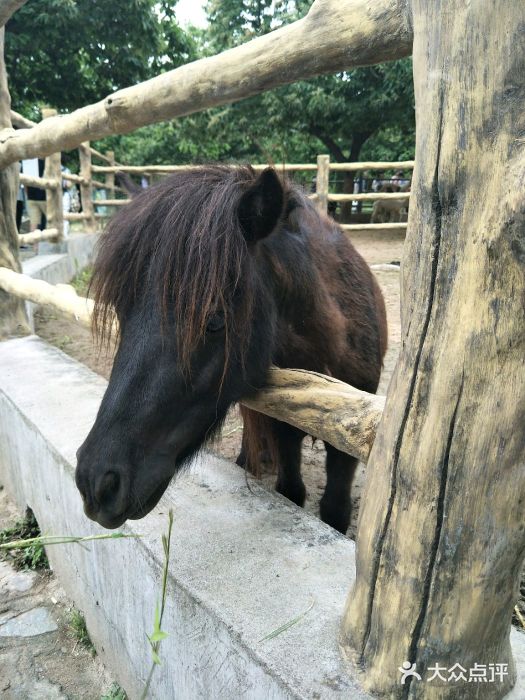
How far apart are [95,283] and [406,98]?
1550 cm

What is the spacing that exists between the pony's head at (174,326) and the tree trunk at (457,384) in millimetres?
563

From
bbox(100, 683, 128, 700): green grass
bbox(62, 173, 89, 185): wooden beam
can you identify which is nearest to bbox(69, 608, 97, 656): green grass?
bbox(100, 683, 128, 700): green grass

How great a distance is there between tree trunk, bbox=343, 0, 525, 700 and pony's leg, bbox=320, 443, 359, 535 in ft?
4.24

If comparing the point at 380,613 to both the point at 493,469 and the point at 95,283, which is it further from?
the point at 95,283

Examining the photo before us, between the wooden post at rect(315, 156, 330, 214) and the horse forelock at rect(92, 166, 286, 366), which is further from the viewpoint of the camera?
the wooden post at rect(315, 156, 330, 214)

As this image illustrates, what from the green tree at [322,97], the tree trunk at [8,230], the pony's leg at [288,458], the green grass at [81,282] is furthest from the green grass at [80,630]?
the green tree at [322,97]

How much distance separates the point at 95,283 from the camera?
5.25 ft

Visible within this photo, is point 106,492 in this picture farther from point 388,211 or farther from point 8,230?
point 388,211

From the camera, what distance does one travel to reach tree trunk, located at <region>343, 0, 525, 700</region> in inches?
32.0

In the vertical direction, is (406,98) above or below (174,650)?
above

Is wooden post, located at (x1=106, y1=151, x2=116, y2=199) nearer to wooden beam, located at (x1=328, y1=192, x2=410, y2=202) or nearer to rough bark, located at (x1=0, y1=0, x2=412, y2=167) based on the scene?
wooden beam, located at (x1=328, y1=192, x2=410, y2=202)

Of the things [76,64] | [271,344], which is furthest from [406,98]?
→ [271,344]

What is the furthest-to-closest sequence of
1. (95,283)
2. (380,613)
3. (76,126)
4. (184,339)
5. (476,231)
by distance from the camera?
(76,126), (95,283), (184,339), (380,613), (476,231)

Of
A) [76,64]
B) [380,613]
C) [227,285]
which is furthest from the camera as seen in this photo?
[76,64]
